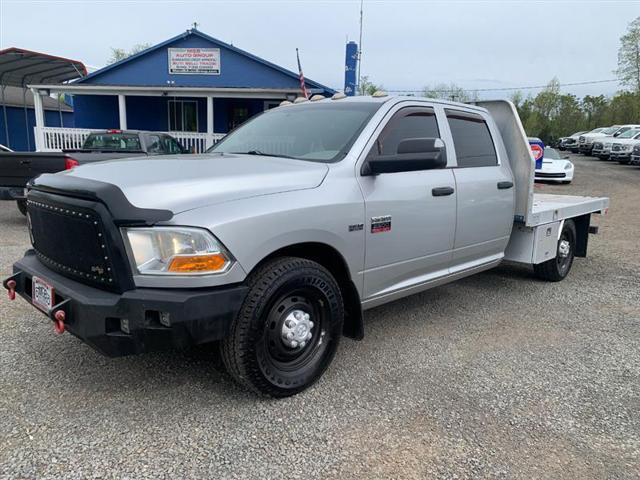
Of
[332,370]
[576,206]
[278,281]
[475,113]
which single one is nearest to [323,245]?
[278,281]

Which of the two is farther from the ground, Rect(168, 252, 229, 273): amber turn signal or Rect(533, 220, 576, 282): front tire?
Rect(168, 252, 229, 273): amber turn signal

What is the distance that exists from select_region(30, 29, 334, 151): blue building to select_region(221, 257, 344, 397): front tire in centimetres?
1513

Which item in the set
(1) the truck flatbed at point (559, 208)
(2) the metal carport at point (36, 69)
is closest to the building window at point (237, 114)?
(2) the metal carport at point (36, 69)

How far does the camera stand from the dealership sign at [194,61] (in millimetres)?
19047

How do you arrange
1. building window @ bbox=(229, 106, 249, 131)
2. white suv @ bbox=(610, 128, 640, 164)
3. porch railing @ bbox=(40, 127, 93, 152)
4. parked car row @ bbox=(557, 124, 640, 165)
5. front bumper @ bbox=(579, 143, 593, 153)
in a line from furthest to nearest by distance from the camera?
1. front bumper @ bbox=(579, 143, 593, 153)
2. white suv @ bbox=(610, 128, 640, 164)
3. parked car row @ bbox=(557, 124, 640, 165)
4. building window @ bbox=(229, 106, 249, 131)
5. porch railing @ bbox=(40, 127, 93, 152)

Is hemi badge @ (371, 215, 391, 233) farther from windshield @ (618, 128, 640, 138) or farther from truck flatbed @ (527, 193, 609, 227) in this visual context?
windshield @ (618, 128, 640, 138)

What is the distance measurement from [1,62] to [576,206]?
17.9m

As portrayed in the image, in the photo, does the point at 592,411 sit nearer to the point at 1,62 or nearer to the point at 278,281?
the point at 278,281

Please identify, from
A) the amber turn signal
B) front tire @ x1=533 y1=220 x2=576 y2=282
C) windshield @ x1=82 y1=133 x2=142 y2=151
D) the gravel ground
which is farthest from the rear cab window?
windshield @ x1=82 y1=133 x2=142 y2=151

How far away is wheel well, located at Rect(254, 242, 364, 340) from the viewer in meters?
3.32

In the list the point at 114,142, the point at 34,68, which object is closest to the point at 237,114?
the point at 34,68

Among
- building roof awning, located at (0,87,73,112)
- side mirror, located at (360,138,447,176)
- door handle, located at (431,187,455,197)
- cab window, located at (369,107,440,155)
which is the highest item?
building roof awning, located at (0,87,73,112)

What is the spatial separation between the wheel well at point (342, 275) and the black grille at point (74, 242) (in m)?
1.07

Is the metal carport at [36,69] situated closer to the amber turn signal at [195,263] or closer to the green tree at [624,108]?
the amber turn signal at [195,263]
